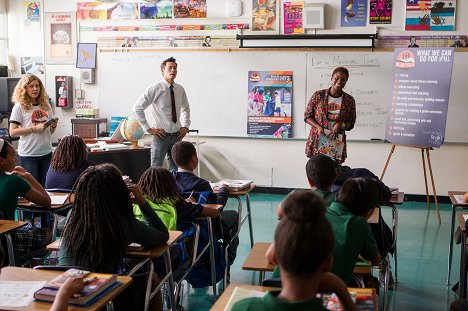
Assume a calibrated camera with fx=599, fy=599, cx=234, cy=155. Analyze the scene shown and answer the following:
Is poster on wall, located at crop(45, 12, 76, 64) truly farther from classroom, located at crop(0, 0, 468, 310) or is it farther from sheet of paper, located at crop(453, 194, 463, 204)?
sheet of paper, located at crop(453, 194, 463, 204)

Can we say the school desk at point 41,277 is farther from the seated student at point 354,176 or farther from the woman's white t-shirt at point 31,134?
the woman's white t-shirt at point 31,134

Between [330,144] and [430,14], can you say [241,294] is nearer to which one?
[330,144]

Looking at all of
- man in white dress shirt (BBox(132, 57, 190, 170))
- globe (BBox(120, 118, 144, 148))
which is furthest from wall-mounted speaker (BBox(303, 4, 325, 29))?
globe (BBox(120, 118, 144, 148))

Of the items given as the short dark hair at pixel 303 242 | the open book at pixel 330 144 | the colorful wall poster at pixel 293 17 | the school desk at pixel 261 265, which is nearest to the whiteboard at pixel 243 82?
the colorful wall poster at pixel 293 17

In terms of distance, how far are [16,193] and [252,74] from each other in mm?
4463

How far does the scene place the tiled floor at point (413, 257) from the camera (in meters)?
4.03

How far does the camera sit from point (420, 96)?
6.41 meters

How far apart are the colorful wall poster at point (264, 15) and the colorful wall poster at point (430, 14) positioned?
5.20ft

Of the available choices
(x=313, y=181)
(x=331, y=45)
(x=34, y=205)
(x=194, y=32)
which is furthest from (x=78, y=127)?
(x=313, y=181)

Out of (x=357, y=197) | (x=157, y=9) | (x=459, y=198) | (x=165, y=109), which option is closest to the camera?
(x=357, y=197)

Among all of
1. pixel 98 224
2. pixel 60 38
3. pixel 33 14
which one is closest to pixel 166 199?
pixel 98 224

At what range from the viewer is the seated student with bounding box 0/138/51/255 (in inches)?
138

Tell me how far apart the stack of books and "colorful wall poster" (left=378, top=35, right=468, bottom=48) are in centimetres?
575

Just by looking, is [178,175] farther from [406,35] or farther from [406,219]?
[406,35]
